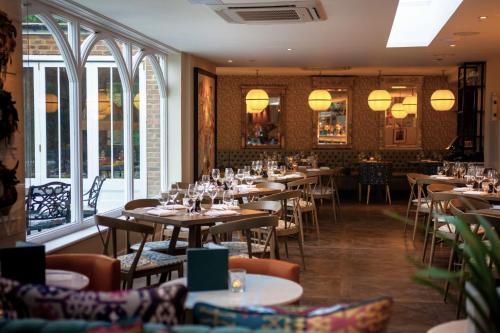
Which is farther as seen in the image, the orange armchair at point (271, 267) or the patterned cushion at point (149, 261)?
the patterned cushion at point (149, 261)

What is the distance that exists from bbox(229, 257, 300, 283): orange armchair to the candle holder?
0.50 meters

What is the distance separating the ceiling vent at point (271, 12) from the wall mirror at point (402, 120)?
8929mm

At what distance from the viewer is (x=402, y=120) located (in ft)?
51.1

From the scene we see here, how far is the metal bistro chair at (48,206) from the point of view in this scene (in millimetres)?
6100

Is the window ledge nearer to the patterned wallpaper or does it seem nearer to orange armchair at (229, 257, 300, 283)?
orange armchair at (229, 257, 300, 283)

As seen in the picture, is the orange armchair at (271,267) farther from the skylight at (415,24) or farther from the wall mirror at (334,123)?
the wall mirror at (334,123)

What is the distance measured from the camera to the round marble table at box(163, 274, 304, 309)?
265 cm

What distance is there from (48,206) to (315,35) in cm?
440

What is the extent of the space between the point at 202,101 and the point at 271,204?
5770 millimetres

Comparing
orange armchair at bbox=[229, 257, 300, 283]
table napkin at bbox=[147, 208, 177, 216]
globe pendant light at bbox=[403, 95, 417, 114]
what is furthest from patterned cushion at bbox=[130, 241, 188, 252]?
globe pendant light at bbox=[403, 95, 417, 114]

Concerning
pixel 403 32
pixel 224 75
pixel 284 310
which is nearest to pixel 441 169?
pixel 403 32

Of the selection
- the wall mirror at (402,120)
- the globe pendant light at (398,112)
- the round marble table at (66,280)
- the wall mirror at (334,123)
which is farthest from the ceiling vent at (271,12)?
the wall mirror at (402,120)

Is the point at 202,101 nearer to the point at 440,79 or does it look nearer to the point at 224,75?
the point at 224,75

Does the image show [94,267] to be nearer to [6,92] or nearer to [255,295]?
[255,295]
